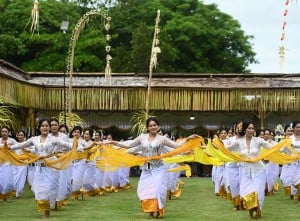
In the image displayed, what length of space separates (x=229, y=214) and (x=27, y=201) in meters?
4.43

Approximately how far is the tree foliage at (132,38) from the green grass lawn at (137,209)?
1834 centimetres

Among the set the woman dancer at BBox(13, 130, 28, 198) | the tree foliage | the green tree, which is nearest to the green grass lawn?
the woman dancer at BBox(13, 130, 28, 198)

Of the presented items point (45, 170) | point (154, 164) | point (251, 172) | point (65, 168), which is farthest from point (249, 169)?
point (45, 170)

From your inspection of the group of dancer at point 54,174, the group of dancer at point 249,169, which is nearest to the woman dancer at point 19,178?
the group of dancer at point 54,174

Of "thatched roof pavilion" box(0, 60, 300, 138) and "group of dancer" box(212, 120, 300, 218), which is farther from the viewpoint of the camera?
"thatched roof pavilion" box(0, 60, 300, 138)

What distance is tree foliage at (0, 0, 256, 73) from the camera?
3522 centimetres

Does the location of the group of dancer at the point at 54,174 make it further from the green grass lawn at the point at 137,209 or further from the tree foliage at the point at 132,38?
the tree foliage at the point at 132,38

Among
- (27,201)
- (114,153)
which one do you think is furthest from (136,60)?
(114,153)

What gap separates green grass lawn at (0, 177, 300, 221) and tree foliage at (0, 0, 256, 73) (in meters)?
18.3

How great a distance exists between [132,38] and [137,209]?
24263 mm

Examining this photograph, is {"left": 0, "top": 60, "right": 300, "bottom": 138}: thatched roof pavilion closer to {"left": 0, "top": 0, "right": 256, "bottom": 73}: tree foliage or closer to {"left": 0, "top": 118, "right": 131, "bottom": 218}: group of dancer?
{"left": 0, "top": 0, "right": 256, "bottom": 73}: tree foliage

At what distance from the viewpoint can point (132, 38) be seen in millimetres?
36125

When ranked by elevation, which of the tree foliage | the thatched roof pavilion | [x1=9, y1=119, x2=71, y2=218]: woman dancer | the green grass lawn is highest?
A: the tree foliage

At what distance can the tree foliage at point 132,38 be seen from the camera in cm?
3522
